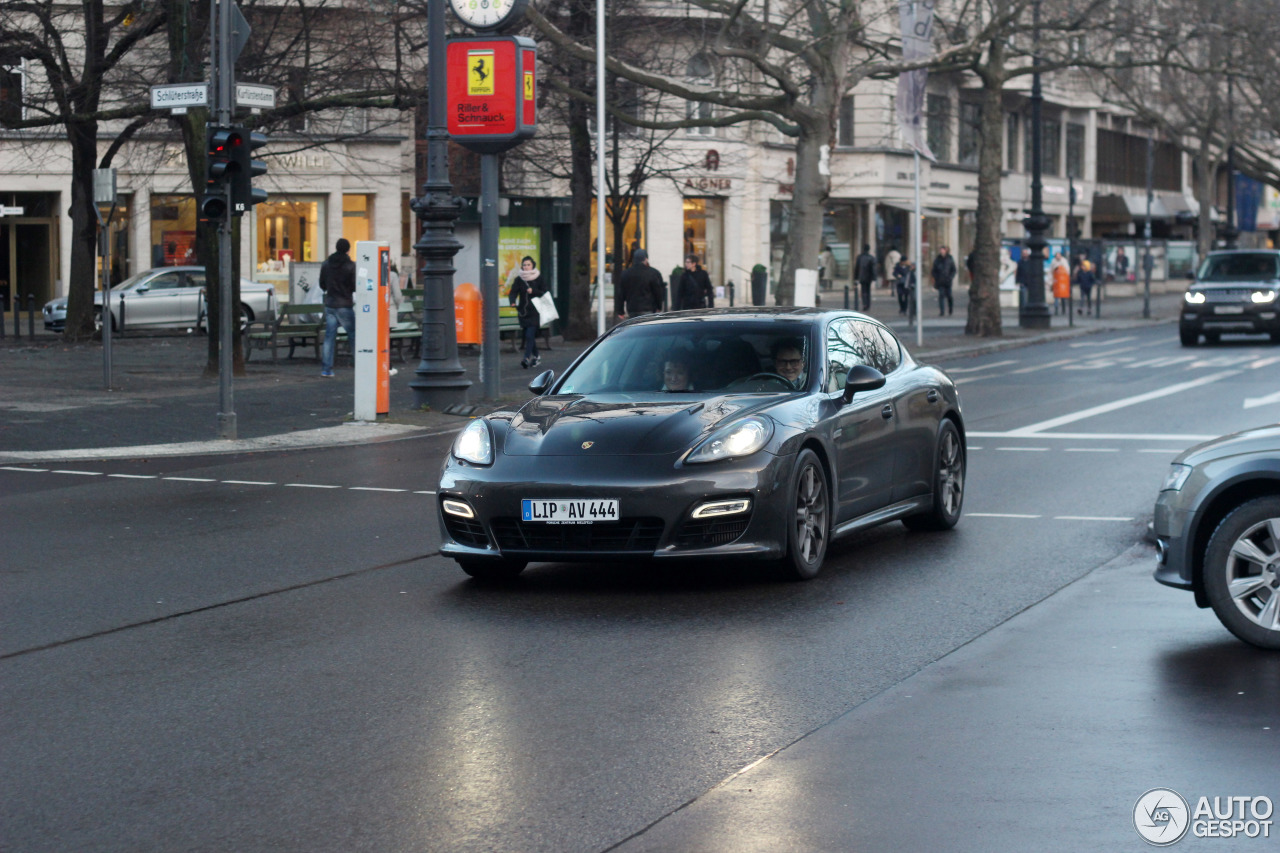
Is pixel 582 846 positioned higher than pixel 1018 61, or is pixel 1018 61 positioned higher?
pixel 1018 61

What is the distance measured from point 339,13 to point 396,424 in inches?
557

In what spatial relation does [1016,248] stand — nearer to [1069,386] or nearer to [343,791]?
[1069,386]

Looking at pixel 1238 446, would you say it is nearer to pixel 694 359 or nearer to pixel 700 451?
pixel 700 451

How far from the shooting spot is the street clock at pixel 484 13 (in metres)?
21.2

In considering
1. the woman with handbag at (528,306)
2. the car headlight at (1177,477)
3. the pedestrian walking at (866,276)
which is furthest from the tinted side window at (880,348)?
the pedestrian walking at (866,276)

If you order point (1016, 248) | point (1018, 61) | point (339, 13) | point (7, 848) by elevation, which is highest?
point (1018, 61)

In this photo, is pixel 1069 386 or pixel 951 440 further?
pixel 1069 386

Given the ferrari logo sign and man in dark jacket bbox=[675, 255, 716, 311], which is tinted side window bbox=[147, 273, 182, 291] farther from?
the ferrari logo sign

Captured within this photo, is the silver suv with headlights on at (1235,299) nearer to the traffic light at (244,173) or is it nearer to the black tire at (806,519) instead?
the traffic light at (244,173)

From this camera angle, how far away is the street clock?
2119cm

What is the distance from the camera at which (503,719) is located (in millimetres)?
6273

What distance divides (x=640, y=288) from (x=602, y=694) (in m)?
22.8

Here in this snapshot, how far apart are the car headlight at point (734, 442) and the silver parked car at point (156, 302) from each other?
105 feet

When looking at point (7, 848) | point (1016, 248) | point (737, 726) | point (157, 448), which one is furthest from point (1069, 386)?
point (1016, 248)
